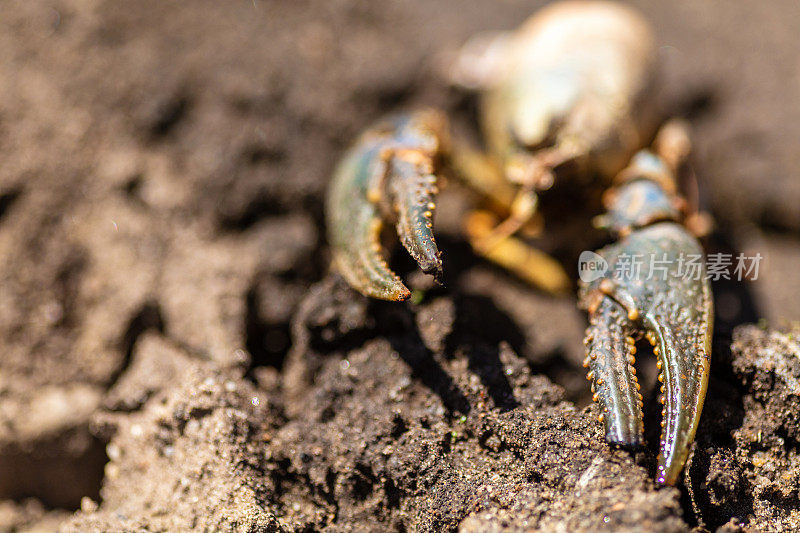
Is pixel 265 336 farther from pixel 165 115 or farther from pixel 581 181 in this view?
pixel 581 181

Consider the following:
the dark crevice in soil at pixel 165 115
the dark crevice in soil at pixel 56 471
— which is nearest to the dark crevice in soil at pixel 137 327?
the dark crevice in soil at pixel 56 471

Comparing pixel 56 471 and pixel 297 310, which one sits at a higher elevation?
pixel 297 310

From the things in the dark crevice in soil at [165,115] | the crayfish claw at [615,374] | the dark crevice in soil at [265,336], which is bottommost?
the dark crevice in soil at [265,336]

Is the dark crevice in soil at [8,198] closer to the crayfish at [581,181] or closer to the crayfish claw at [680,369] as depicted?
the crayfish at [581,181]

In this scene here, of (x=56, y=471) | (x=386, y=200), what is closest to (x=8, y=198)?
(x=56, y=471)

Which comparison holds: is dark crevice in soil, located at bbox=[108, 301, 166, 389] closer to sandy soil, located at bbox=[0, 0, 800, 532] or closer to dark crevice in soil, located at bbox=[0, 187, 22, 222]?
sandy soil, located at bbox=[0, 0, 800, 532]

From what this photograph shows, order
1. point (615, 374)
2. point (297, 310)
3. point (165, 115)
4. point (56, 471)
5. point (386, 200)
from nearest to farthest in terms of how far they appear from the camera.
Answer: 1. point (615, 374)
2. point (386, 200)
3. point (56, 471)
4. point (297, 310)
5. point (165, 115)

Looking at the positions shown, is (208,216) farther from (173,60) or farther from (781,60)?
(781,60)

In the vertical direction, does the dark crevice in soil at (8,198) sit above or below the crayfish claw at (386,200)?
below
